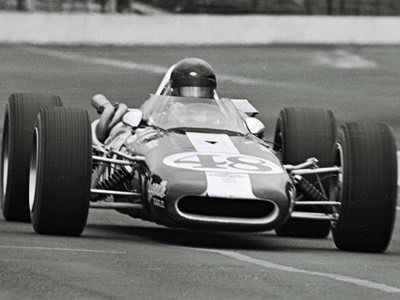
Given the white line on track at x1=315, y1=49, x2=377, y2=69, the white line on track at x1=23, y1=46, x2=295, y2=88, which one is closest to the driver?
the white line on track at x1=23, y1=46, x2=295, y2=88

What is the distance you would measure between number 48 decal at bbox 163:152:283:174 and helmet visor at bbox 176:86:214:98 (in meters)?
1.80

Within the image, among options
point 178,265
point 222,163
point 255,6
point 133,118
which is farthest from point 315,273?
point 255,6

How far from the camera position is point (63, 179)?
12.1 meters

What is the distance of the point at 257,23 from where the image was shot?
128 ft

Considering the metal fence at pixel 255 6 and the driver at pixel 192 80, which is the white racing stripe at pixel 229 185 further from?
the metal fence at pixel 255 6

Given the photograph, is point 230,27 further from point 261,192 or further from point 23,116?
point 261,192

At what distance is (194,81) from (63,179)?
2.49 m

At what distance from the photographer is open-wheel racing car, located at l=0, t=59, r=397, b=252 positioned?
1188 centimetres

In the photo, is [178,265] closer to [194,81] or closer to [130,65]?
[194,81]

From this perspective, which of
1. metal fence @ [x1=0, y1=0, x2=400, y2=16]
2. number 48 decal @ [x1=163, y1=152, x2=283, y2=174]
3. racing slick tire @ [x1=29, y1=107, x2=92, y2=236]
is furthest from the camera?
metal fence @ [x1=0, y1=0, x2=400, y2=16]

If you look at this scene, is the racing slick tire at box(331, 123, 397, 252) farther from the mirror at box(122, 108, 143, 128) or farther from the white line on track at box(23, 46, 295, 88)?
the white line on track at box(23, 46, 295, 88)

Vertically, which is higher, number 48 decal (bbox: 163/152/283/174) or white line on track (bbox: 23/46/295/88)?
number 48 decal (bbox: 163/152/283/174)

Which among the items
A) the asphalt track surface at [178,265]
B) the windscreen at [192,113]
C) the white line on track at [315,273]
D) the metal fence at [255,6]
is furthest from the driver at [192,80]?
the metal fence at [255,6]

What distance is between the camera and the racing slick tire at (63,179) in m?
12.1
